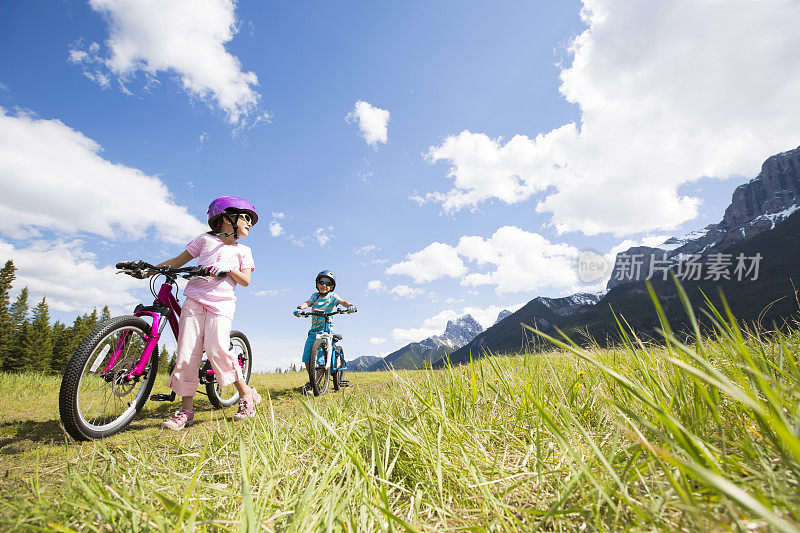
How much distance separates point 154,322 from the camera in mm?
4539

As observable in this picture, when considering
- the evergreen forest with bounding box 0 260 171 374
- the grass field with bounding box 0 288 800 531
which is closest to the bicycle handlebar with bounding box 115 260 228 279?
the grass field with bounding box 0 288 800 531

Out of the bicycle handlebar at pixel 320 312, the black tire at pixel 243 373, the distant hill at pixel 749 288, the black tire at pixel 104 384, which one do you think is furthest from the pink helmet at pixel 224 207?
the distant hill at pixel 749 288

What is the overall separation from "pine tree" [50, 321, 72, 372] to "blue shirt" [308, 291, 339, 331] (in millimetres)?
67120

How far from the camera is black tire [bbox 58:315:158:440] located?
3.55 m

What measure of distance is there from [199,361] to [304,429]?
2.89m

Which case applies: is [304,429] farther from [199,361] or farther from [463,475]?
[199,361]

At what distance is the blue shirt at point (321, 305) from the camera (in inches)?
321

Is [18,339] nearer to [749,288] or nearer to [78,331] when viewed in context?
[78,331]

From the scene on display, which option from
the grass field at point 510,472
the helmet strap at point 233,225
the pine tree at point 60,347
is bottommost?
the grass field at point 510,472

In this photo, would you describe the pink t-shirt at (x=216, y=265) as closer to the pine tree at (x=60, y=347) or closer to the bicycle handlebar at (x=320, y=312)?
the bicycle handlebar at (x=320, y=312)

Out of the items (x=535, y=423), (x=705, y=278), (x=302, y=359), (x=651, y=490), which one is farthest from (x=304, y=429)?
(x=705, y=278)

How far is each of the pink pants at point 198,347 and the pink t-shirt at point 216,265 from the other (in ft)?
0.39

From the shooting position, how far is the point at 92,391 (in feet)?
12.8

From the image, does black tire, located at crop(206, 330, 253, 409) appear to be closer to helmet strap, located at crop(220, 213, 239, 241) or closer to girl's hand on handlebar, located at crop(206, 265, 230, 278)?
girl's hand on handlebar, located at crop(206, 265, 230, 278)
